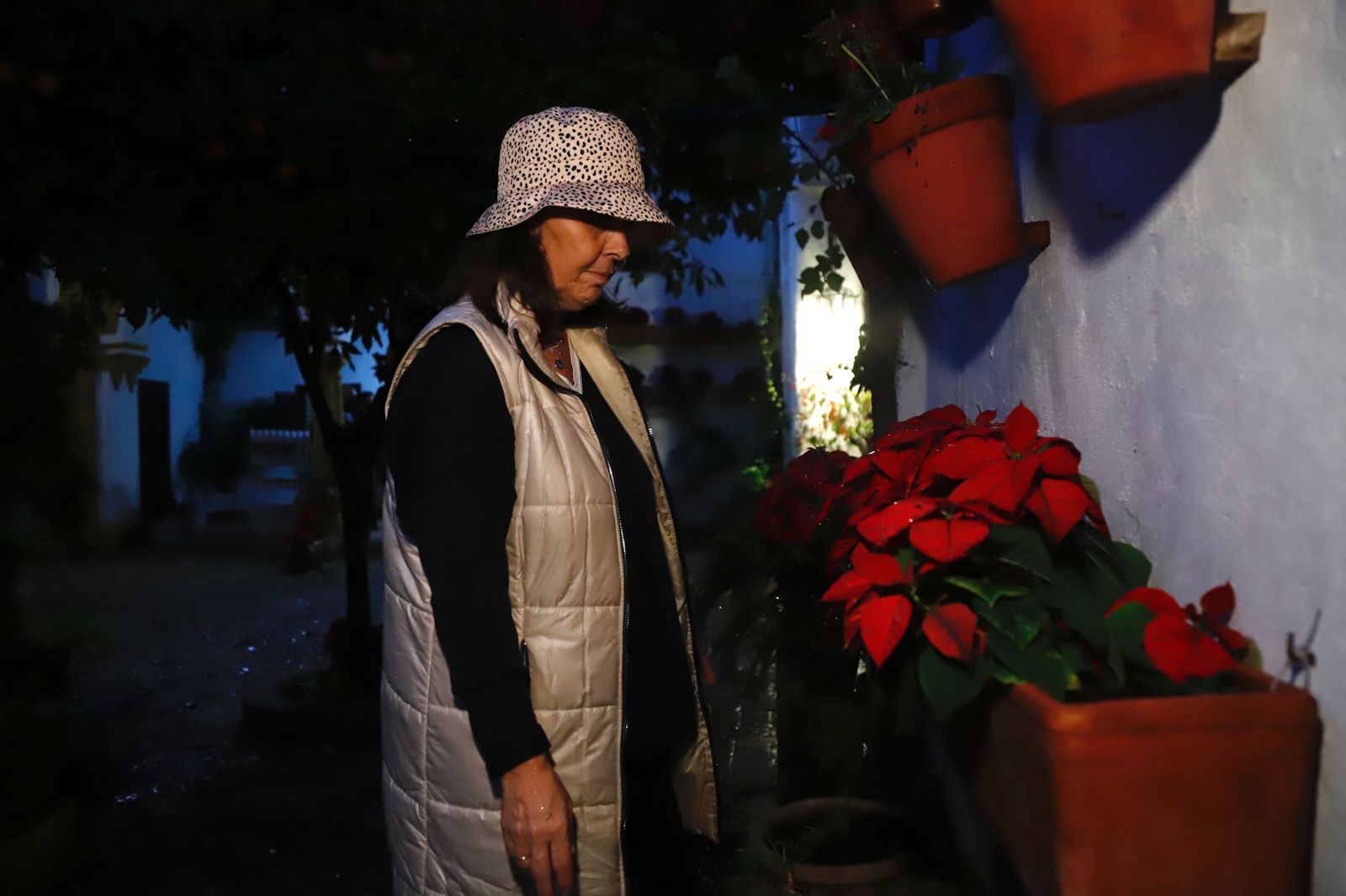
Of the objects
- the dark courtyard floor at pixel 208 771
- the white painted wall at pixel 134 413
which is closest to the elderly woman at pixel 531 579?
the dark courtyard floor at pixel 208 771

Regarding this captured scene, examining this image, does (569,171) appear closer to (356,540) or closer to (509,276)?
(509,276)

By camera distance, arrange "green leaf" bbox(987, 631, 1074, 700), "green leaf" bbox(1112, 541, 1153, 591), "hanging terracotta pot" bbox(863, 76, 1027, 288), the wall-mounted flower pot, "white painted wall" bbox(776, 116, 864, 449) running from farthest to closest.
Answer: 1. "white painted wall" bbox(776, 116, 864, 449)
2. the wall-mounted flower pot
3. "hanging terracotta pot" bbox(863, 76, 1027, 288)
4. "green leaf" bbox(1112, 541, 1153, 591)
5. "green leaf" bbox(987, 631, 1074, 700)

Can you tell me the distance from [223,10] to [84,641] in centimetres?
280

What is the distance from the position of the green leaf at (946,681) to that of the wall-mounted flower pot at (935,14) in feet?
4.45

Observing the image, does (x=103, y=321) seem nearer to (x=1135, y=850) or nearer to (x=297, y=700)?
(x=297, y=700)

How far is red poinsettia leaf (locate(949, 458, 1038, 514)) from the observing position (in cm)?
138

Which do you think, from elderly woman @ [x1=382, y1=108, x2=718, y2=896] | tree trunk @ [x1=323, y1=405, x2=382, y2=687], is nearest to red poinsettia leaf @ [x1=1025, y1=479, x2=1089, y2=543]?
elderly woman @ [x1=382, y1=108, x2=718, y2=896]

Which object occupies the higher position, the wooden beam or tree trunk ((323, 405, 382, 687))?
the wooden beam

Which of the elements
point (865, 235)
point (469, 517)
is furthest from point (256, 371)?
point (469, 517)

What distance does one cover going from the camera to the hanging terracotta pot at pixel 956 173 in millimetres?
1933

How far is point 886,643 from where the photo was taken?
1.29 meters

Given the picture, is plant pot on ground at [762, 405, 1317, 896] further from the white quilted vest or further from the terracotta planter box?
the white quilted vest

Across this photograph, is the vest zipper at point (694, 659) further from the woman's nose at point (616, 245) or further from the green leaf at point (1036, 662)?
the green leaf at point (1036, 662)

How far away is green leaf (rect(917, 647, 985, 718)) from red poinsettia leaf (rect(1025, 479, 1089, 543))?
0.22 meters
